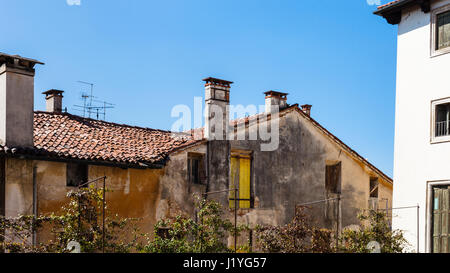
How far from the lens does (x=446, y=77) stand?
14.0 m

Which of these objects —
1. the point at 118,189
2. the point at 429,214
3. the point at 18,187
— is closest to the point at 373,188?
the point at 429,214

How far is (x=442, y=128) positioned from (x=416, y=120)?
2.60ft

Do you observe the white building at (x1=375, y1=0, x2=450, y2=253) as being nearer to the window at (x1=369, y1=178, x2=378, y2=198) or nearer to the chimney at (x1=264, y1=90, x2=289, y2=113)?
the chimney at (x1=264, y1=90, x2=289, y2=113)

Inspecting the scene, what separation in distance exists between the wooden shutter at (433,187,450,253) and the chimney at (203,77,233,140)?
658 cm

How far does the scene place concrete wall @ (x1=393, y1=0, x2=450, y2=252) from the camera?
14.1m

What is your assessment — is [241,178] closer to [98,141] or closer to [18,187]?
[98,141]

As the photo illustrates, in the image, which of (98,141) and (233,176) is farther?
(233,176)

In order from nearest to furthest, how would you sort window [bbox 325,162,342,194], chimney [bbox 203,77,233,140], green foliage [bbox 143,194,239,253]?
green foliage [bbox 143,194,239,253]
chimney [bbox 203,77,233,140]
window [bbox 325,162,342,194]

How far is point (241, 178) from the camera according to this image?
716 inches

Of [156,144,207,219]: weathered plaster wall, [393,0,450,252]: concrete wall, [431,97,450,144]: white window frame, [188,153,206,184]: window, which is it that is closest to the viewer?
[431,97,450,144]: white window frame

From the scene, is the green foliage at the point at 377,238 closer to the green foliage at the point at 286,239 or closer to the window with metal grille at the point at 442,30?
the green foliage at the point at 286,239

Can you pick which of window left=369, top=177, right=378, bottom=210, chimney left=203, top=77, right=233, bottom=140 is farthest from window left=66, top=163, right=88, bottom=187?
window left=369, top=177, right=378, bottom=210

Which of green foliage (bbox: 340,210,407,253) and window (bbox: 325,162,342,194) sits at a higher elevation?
window (bbox: 325,162,342,194)
